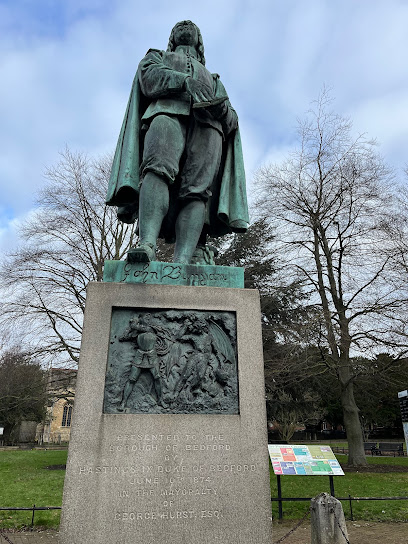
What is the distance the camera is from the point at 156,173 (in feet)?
14.8

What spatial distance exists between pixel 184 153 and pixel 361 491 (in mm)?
11407

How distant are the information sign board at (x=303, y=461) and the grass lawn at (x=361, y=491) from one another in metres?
1.63

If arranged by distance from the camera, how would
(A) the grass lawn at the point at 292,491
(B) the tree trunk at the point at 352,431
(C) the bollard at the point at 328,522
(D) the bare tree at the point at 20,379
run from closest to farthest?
(C) the bollard at the point at 328,522
(A) the grass lawn at the point at 292,491
(D) the bare tree at the point at 20,379
(B) the tree trunk at the point at 352,431

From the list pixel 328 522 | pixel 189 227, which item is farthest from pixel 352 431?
pixel 189 227

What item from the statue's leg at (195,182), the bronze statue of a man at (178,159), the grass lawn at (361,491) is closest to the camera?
the bronze statue of a man at (178,159)

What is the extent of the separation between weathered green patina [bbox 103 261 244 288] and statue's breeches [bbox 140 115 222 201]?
3.13 feet

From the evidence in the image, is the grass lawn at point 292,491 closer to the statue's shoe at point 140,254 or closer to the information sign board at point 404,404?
the information sign board at point 404,404

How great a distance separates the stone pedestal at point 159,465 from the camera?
3.15 m

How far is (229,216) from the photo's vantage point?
5.06m

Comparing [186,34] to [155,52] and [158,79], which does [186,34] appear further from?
[158,79]

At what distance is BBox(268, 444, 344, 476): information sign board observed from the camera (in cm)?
782

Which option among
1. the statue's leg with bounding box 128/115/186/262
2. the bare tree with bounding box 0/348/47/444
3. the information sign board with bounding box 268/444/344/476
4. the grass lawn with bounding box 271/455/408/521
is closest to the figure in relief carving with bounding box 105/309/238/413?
the statue's leg with bounding box 128/115/186/262

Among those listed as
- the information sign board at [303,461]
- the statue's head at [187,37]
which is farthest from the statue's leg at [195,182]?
the information sign board at [303,461]

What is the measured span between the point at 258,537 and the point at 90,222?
64.1 ft
